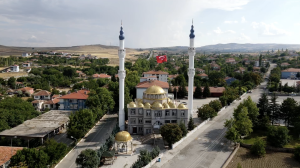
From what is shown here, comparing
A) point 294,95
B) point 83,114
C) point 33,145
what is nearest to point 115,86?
point 83,114

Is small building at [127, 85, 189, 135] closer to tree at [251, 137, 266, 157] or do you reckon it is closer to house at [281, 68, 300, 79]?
tree at [251, 137, 266, 157]

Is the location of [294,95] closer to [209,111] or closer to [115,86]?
[209,111]

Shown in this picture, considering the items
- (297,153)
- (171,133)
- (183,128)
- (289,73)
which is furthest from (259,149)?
(289,73)

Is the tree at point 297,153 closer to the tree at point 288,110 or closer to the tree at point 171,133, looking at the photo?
the tree at point 288,110

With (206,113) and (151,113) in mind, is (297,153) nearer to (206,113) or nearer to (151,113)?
(206,113)

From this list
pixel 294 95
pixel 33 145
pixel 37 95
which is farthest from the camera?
pixel 294 95

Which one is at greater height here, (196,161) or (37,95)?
(37,95)

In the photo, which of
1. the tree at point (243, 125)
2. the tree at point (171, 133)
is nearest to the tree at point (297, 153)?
the tree at point (243, 125)

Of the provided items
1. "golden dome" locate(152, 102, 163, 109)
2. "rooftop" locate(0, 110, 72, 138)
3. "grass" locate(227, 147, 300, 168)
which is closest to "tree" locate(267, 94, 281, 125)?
"grass" locate(227, 147, 300, 168)
